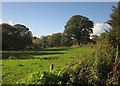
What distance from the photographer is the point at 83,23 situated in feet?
285

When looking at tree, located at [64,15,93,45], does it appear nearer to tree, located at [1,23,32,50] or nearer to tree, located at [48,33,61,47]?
tree, located at [48,33,61,47]

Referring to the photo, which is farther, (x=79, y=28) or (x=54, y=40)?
(x=54, y=40)

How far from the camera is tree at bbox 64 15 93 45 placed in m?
85.8

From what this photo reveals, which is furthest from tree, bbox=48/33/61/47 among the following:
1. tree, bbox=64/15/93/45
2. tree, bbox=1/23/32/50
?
tree, bbox=1/23/32/50

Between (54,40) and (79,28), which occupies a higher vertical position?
(79,28)

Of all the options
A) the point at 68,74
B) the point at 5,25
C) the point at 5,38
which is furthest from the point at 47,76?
the point at 5,25

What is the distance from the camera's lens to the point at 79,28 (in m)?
86.4

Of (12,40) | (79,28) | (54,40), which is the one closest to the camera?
(12,40)

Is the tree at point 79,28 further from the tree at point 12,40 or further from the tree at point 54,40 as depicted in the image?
the tree at point 12,40

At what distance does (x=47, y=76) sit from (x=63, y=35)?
72.1 m

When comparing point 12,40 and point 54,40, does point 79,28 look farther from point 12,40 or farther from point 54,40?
point 12,40

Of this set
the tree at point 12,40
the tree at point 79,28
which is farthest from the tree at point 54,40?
the tree at point 12,40

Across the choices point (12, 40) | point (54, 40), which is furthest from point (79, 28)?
point (12, 40)

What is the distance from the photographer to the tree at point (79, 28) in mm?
85850
